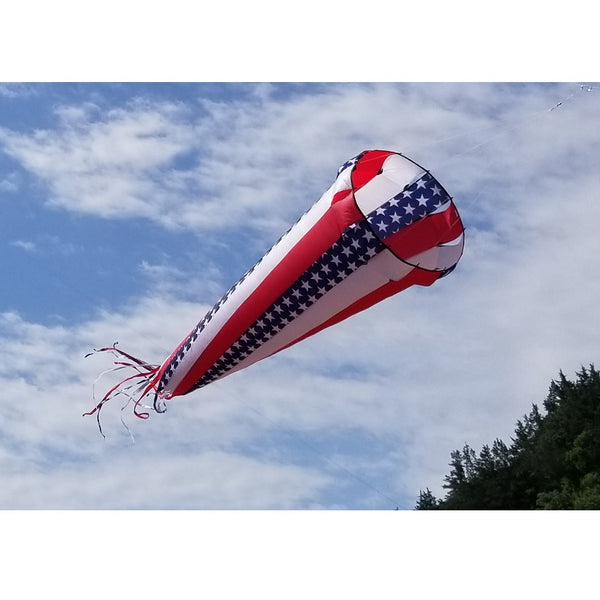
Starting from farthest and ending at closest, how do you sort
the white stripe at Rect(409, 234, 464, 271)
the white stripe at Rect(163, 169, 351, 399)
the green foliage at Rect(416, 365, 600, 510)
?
the green foliage at Rect(416, 365, 600, 510) < the white stripe at Rect(163, 169, 351, 399) < the white stripe at Rect(409, 234, 464, 271)

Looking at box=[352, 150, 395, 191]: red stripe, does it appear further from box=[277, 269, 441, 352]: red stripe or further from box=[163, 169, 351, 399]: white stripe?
box=[277, 269, 441, 352]: red stripe

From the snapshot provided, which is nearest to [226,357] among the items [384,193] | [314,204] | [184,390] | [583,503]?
[184,390]

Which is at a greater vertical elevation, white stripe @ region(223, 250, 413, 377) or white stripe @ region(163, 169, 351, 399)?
white stripe @ region(163, 169, 351, 399)

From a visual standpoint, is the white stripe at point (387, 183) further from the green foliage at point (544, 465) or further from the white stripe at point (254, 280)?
the green foliage at point (544, 465)

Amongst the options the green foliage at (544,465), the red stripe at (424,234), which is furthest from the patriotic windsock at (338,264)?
the green foliage at (544,465)

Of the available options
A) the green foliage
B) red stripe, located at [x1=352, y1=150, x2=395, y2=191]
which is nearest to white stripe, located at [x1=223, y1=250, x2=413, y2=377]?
red stripe, located at [x1=352, y1=150, x2=395, y2=191]

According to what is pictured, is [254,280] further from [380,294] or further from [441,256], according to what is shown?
[441,256]

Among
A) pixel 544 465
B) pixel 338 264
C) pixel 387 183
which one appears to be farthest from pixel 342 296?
pixel 544 465
